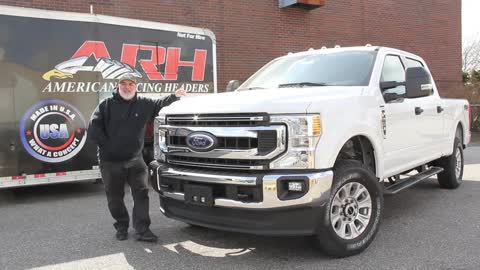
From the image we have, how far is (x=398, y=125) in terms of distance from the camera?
5.47m

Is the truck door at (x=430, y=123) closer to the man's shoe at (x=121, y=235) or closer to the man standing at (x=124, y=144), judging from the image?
the man standing at (x=124, y=144)

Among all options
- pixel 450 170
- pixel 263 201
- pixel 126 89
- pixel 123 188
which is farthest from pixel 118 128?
pixel 450 170

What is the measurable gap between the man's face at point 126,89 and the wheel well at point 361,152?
225cm

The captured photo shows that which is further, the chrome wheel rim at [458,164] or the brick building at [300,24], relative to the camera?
the brick building at [300,24]

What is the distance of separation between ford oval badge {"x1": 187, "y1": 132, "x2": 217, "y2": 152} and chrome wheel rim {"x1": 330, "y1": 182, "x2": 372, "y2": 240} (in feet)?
3.85

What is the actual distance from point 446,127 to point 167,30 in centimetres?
478

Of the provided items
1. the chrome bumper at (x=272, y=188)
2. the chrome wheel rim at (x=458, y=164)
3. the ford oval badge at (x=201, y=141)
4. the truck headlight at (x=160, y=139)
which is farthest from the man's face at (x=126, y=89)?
the chrome wheel rim at (x=458, y=164)

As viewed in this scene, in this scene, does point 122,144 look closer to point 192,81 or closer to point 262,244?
point 262,244

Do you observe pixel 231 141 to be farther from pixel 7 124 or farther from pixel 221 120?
pixel 7 124

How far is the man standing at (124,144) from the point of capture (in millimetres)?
5074

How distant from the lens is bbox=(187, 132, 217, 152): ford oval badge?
4.36 metres

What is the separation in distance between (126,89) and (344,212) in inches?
97.9

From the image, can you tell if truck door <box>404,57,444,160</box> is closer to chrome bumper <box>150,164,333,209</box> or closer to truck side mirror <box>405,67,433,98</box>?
truck side mirror <box>405,67,433,98</box>

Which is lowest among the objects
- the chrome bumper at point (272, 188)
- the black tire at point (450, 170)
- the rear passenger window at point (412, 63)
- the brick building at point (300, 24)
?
the black tire at point (450, 170)
